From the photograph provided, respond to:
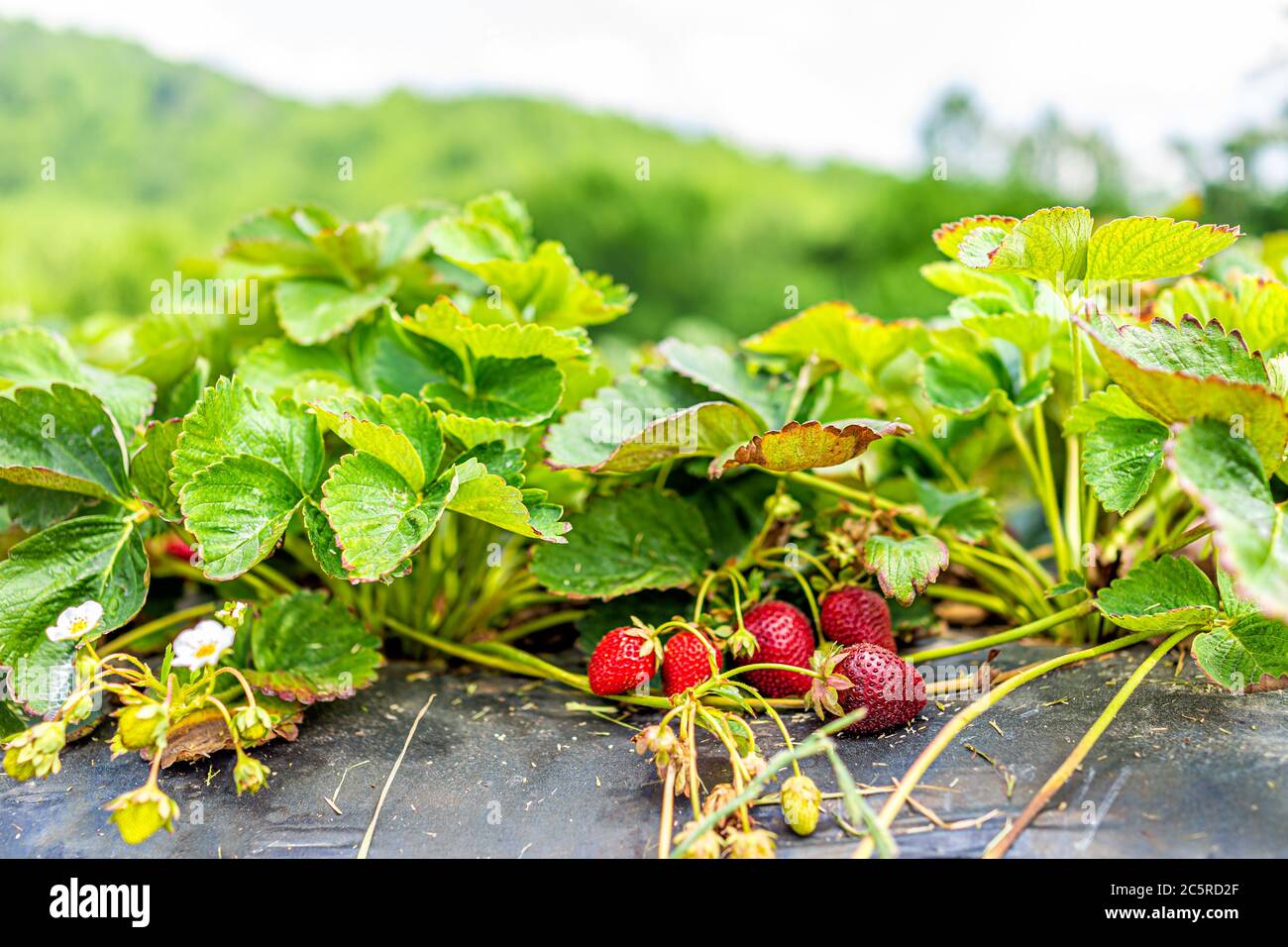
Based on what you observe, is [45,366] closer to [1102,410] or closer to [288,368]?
[288,368]

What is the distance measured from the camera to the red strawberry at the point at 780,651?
64cm

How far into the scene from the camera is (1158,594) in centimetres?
58

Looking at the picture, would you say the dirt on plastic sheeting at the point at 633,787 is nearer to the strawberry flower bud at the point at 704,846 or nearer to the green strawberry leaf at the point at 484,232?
the strawberry flower bud at the point at 704,846

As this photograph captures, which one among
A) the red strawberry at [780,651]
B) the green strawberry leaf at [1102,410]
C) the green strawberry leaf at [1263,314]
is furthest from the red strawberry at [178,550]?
the green strawberry leaf at [1263,314]

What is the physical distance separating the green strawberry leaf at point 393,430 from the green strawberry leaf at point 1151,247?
45cm

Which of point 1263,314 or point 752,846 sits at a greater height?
point 1263,314

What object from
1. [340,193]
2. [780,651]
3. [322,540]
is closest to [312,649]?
[322,540]

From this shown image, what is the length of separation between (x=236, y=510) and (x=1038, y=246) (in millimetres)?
541

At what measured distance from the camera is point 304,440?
2.08 feet

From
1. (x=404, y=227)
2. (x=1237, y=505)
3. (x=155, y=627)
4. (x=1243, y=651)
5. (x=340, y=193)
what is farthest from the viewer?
(x=340, y=193)
